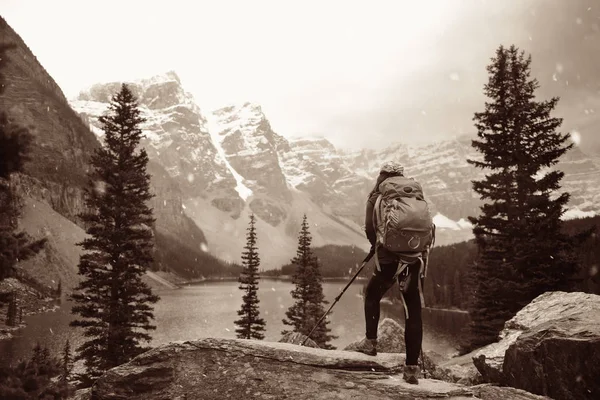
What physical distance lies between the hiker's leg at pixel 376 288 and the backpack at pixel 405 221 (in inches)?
19.5

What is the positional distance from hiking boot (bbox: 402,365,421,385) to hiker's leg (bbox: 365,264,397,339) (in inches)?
36.3

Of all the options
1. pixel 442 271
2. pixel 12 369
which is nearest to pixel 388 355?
pixel 12 369

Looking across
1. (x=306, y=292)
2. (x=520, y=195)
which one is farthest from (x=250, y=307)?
(x=520, y=195)

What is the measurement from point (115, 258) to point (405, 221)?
22807 millimetres

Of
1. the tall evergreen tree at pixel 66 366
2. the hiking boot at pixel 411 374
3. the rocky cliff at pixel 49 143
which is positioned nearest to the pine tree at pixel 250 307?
the tall evergreen tree at pixel 66 366

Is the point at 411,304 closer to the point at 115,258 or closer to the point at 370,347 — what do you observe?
the point at 370,347

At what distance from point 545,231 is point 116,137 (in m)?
24.5

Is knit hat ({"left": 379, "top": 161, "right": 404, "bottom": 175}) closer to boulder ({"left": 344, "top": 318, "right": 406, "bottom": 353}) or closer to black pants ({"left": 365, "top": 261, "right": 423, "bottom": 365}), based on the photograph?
black pants ({"left": 365, "top": 261, "right": 423, "bottom": 365})

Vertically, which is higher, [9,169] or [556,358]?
[9,169]

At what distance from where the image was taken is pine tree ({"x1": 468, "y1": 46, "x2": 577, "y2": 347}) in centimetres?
1689

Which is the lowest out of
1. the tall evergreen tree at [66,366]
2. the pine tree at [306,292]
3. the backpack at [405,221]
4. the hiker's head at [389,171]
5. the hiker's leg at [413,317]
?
the tall evergreen tree at [66,366]

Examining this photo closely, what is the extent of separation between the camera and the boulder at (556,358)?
241 inches

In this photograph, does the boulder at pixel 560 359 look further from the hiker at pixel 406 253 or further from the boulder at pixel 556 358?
the hiker at pixel 406 253

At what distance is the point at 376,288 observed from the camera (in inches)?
256
